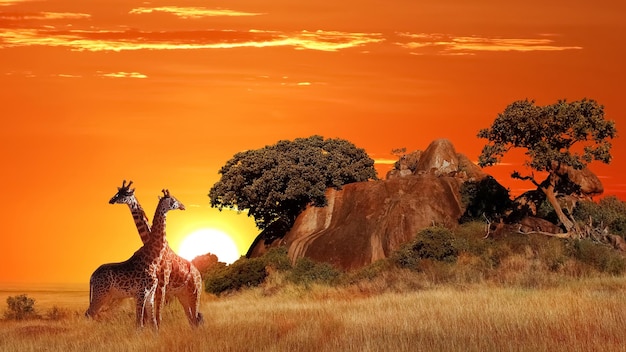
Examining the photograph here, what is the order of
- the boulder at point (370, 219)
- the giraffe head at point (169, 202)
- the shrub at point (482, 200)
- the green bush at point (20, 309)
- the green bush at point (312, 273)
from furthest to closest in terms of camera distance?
the shrub at point (482, 200)
the boulder at point (370, 219)
the green bush at point (312, 273)
the green bush at point (20, 309)
the giraffe head at point (169, 202)

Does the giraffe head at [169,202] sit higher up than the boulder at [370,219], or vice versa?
the giraffe head at [169,202]

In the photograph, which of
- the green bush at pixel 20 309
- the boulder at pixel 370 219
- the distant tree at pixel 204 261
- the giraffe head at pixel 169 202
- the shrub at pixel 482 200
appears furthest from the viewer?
the distant tree at pixel 204 261

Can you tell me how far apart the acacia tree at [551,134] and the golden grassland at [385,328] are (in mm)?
13409

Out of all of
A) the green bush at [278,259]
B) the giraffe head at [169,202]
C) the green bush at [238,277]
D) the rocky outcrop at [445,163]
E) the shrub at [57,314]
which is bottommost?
the green bush at [238,277]

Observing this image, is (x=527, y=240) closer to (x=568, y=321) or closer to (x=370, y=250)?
(x=370, y=250)

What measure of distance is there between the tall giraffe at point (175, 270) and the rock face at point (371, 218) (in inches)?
828

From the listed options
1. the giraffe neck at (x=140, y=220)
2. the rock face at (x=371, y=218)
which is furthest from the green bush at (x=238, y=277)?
the giraffe neck at (x=140, y=220)

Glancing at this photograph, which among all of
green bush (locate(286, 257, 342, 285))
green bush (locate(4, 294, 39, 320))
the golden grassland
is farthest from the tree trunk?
green bush (locate(4, 294, 39, 320))

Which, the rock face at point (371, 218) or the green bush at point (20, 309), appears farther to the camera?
the rock face at point (371, 218)

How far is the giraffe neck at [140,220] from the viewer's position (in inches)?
881

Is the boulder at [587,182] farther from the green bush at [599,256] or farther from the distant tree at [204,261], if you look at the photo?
the distant tree at [204,261]

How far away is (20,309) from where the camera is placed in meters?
35.2

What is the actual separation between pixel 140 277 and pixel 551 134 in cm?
2755

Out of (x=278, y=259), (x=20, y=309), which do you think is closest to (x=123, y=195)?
(x=20, y=309)
